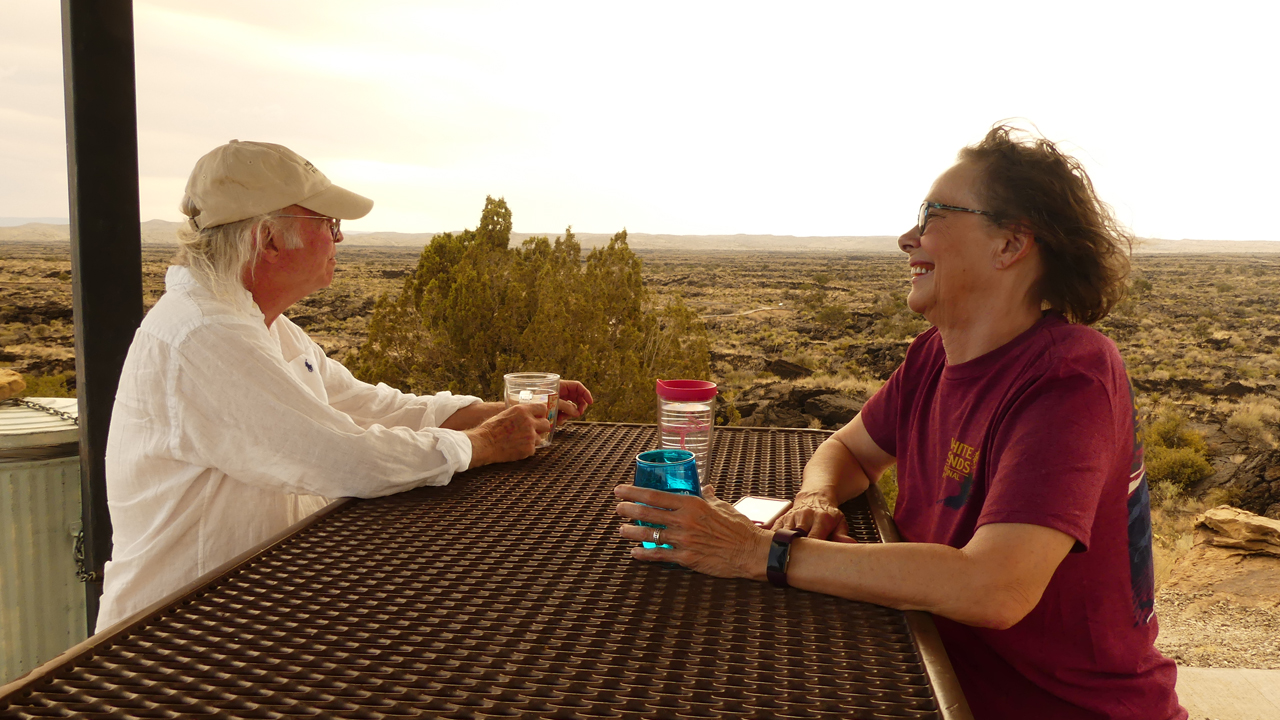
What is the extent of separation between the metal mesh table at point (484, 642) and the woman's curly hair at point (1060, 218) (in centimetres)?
77

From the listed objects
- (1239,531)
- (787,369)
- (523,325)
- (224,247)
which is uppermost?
(224,247)

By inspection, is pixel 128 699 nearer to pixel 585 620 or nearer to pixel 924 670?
pixel 585 620

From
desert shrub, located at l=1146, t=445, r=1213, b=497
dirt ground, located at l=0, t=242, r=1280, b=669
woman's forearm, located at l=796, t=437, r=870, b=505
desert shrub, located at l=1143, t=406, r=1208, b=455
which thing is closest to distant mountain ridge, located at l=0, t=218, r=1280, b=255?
dirt ground, located at l=0, t=242, r=1280, b=669

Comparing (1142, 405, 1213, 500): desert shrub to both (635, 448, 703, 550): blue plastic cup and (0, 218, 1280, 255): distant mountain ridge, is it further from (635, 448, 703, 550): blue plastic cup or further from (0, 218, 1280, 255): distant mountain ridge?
(0, 218, 1280, 255): distant mountain ridge

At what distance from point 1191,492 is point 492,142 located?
18.0 metres

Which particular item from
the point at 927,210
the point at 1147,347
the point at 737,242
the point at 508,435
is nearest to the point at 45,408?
the point at 508,435

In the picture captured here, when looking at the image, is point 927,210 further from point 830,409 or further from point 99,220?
point 830,409

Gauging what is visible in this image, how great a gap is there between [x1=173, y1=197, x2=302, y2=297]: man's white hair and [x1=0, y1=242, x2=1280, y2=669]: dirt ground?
5.13ft

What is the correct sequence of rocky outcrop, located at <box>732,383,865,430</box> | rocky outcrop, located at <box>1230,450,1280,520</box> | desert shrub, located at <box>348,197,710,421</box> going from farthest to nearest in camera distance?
rocky outcrop, located at <box>732,383,865,430</box> < rocky outcrop, located at <box>1230,450,1280,520</box> < desert shrub, located at <box>348,197,710,421</box>

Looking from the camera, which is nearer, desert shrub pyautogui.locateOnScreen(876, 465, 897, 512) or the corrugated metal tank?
the corrugated metal tank

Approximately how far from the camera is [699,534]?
3.99 ft

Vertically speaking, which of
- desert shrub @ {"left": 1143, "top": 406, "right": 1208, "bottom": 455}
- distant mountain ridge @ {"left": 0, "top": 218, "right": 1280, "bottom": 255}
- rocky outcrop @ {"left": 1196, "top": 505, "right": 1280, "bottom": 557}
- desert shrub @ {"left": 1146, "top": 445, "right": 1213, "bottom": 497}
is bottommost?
desert shrub @ {"left": 1146, "top": 445, "right": 1213, "bottom": 497}

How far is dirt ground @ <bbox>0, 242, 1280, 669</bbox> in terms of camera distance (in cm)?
485

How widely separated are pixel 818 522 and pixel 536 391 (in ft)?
2.92
